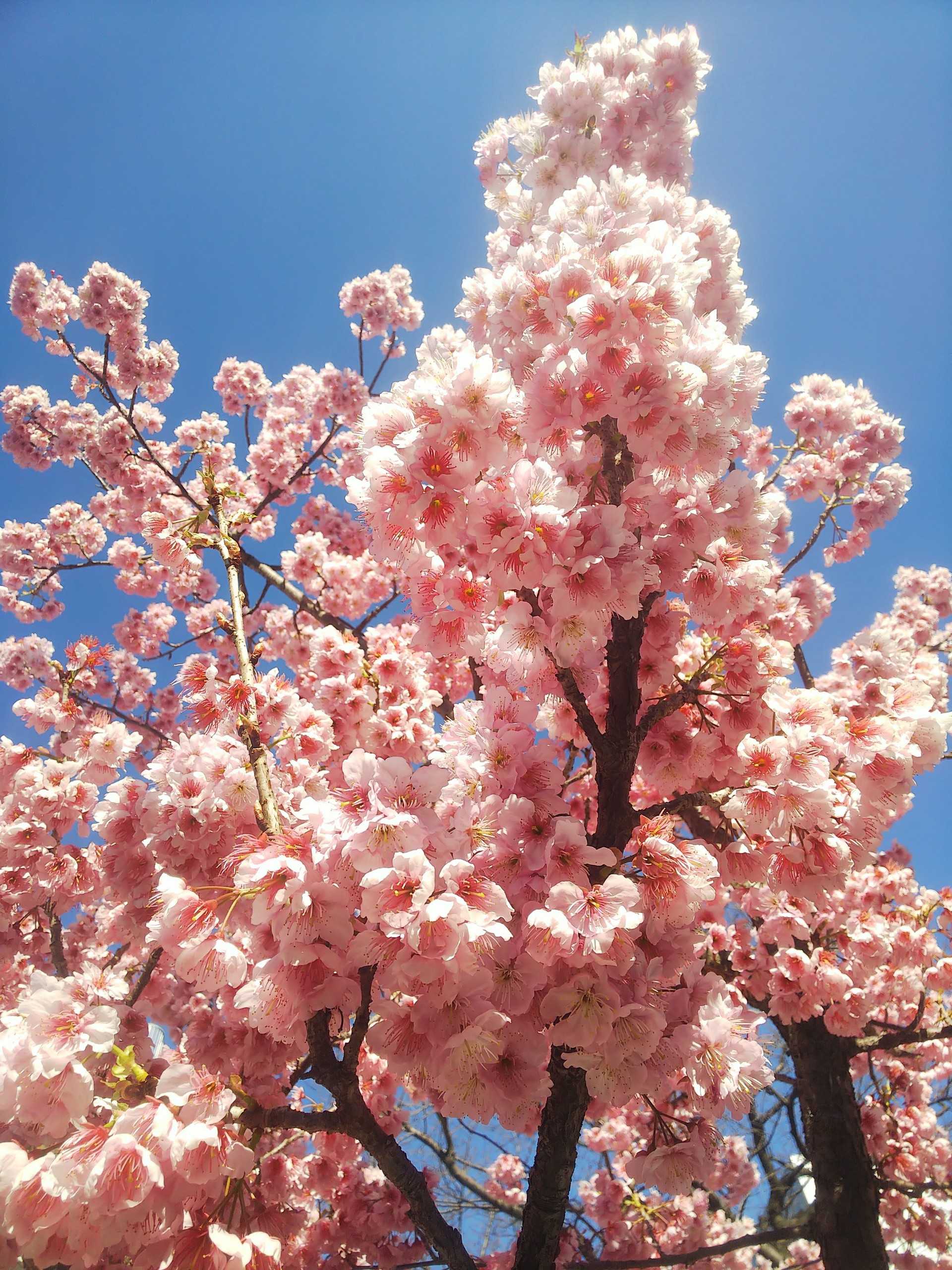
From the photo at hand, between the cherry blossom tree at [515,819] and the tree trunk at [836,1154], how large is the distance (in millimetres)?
31

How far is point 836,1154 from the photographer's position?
4.50m

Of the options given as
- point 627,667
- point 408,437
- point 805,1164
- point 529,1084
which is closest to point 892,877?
point 805,1164

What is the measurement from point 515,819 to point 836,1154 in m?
4.46

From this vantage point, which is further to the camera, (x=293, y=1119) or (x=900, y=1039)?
(x=900, y=1039)

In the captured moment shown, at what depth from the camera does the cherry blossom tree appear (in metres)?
1.86

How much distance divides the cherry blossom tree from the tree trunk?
31mm

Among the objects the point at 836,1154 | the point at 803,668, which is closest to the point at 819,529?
the point at 803,668

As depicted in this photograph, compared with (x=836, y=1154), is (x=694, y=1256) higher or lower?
lower

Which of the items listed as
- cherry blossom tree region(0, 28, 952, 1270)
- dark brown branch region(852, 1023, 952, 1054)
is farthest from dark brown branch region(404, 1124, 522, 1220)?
dark brown branch region(852, 1023, 952, 1054)

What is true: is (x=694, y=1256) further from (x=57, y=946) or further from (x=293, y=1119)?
(x=57, y=946)

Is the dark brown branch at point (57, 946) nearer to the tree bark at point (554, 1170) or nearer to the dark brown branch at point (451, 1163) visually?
the tree bark at point (554, 1170)

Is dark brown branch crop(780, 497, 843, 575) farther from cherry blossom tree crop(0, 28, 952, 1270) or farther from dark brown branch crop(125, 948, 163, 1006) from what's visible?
dark brown branch crop(125, 948, 163, 1006)

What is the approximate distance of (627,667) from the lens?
9.32 ft

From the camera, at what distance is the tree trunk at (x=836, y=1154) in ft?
13.8
